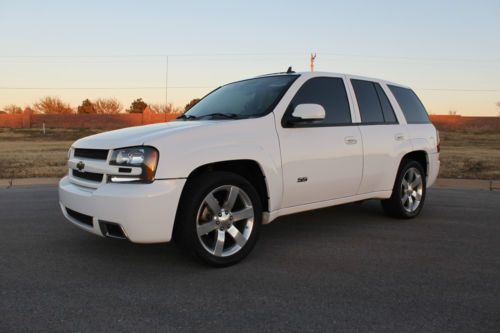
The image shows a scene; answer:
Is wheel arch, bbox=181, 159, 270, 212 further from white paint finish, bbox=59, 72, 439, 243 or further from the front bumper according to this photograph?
the front bumper

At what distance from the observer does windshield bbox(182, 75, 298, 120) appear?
4488 mm

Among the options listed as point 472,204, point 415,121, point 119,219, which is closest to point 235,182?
point 119,219

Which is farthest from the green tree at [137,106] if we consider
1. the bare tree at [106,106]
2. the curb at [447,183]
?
the curb at [447,183]

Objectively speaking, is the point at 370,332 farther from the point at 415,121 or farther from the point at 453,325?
the point at 415,121

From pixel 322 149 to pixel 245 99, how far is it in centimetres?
98

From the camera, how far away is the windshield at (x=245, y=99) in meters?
4.49

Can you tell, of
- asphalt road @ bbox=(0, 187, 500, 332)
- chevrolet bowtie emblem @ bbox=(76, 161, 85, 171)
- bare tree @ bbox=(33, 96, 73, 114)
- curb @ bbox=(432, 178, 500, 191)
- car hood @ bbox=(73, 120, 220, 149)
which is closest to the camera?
asphalt road @ bbox=(0, 187, 500, 332)

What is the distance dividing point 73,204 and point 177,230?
0.97 m

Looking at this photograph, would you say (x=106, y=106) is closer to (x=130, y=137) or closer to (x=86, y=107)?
(x=86, y=107)

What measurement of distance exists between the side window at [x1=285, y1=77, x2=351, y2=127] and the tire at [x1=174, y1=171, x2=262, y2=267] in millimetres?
1112

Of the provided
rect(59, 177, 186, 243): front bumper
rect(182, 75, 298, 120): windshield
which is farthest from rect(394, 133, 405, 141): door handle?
rect(59, 177, 186, 243): front bumper

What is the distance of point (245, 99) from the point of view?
481 centimetres

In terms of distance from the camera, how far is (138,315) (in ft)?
9.83

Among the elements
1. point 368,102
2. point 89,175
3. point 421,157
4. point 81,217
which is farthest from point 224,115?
point 421,157
